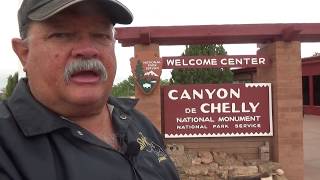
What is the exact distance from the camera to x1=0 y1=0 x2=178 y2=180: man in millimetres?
1428

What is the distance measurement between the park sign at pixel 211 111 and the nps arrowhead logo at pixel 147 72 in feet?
1.18

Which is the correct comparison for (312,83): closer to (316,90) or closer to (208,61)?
(316,90)

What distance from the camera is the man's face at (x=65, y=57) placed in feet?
5.02

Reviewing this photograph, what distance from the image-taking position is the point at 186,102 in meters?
7.84

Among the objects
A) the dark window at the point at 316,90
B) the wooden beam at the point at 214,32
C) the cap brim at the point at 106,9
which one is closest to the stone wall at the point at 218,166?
the wooden beam at the point at 214,32

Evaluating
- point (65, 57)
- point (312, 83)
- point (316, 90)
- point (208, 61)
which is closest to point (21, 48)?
point (65, 57)

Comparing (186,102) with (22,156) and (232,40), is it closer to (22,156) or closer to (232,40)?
(232,40)

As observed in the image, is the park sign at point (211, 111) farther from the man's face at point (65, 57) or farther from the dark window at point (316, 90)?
the dark window at point (316, 90)

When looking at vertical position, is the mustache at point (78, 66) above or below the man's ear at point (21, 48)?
below

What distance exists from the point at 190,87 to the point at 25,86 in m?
6.30

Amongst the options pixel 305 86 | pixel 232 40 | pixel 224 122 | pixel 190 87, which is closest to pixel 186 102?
pixel 190 87

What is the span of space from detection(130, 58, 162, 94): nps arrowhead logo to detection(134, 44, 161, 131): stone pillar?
0.28 ft

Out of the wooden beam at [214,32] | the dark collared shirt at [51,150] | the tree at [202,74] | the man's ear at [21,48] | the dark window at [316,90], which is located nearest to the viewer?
the dark collared shirt at [51,150]

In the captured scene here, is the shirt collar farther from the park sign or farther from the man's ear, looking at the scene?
the park sign
